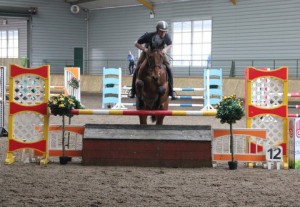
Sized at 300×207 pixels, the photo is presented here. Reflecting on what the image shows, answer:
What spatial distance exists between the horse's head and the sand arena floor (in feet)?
5.04

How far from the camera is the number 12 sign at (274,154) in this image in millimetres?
7668

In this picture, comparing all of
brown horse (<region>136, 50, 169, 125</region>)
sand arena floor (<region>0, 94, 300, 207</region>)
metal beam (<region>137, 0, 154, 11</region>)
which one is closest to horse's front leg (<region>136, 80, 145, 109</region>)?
brown horse (<region>136, 50, 169, 125</region>)

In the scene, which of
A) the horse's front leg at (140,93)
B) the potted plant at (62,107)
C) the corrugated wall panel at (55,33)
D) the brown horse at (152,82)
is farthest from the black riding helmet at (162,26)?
the corrugated wall panel at (55,33)

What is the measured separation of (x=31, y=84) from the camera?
8086 millimetres

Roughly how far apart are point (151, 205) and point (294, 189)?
1865 mm

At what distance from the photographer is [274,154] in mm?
7684

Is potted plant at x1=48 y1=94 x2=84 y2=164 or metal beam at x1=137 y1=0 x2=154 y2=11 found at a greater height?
metal beam at x1=137 y1=0 x2=154 y2=11

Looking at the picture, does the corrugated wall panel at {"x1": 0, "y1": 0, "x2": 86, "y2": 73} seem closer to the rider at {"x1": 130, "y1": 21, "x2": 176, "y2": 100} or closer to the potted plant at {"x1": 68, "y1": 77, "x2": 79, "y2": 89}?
the potted plant at {"x1": 68, "y1": 77, "x2": 79, "y2": 89}

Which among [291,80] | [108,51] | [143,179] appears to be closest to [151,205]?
[143,179]

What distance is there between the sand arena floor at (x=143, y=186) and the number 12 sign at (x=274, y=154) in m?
0.20

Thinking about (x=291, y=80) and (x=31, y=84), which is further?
(x=291, y=80)

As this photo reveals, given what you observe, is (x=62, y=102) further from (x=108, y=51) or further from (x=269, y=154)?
(x=108, y=51)

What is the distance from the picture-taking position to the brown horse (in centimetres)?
829

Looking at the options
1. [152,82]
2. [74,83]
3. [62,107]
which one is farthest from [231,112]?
[74,83]
